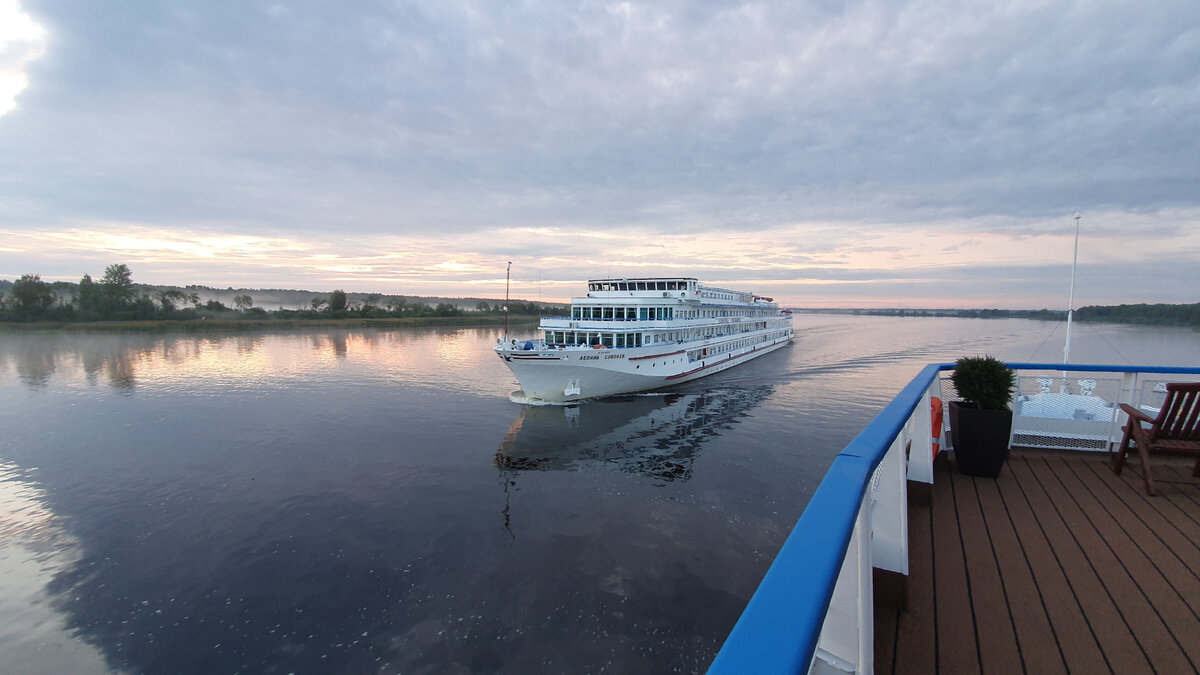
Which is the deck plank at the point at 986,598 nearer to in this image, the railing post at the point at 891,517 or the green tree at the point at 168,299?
the railing post at the point at 891,517

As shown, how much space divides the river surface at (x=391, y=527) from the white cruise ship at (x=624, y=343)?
1686mm

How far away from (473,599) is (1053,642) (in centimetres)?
950

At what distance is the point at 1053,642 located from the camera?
3.22m

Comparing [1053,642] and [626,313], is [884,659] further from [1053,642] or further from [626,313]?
[626,313]

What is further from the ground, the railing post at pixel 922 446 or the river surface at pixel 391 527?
the railing post at pixel 922 446

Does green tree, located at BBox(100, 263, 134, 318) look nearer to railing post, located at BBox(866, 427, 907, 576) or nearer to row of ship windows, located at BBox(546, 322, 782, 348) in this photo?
row of ship windows, located at BBox(546, 322, 782, 348)

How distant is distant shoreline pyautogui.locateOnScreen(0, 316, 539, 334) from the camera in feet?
233

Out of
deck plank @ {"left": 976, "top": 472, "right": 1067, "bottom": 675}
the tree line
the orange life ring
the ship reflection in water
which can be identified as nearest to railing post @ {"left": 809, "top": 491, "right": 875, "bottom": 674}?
deck plank @ {"left": 976, "top": 472, "right": 1067, "bottom": 675}

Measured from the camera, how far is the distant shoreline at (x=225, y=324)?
71125 millimetres

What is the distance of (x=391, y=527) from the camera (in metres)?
12.9

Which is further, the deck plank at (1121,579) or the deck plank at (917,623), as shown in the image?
the deck plank at (1121,579)

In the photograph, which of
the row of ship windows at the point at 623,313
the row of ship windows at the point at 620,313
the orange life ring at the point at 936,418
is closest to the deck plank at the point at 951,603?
the orange life ring at the point at 936,418

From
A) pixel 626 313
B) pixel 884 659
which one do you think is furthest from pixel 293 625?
pixel 626 313

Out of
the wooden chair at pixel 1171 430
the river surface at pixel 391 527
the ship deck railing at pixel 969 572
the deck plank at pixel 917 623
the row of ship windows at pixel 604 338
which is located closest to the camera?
the ship deck railing at pixel 969 572
